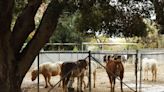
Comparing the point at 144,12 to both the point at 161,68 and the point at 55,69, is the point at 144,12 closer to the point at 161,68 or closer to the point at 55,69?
the point at 55,69

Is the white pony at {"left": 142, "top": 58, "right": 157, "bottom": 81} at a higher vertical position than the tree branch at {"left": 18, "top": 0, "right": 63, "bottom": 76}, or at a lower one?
lower

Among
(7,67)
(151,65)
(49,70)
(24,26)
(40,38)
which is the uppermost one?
(24,26)

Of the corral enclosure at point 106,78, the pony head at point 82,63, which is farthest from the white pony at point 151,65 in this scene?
the pony head at point 82,63

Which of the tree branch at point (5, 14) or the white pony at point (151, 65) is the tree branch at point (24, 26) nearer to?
the tree branch at point (5, 14)

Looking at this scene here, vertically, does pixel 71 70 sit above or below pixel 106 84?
above

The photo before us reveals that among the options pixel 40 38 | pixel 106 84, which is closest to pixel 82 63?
pixel 106 84

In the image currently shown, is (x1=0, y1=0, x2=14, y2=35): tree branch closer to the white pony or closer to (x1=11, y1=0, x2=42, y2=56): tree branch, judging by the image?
(x1=11, y1=0, x2=42, y2=56): tree branch

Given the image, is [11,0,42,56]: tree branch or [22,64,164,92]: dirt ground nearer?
[11,0,42,56]: tree branch

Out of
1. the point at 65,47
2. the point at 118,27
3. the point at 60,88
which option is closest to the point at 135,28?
the point at 118,27

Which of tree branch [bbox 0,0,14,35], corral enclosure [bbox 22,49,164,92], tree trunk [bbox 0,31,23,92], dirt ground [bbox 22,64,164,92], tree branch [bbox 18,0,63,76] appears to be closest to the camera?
tree branch [bbox 0,0,14,35]

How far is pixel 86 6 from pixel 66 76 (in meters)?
6.31

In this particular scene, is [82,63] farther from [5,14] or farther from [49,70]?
[5,14]

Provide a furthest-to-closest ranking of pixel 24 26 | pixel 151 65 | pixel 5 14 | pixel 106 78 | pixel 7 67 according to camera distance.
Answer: pixel 151 65, pixel 106 78, pixel 24 26, pixel 7 67, pixel 5 14

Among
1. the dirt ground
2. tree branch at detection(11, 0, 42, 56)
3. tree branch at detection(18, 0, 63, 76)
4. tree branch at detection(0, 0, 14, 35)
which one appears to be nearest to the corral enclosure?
the dirt ground
